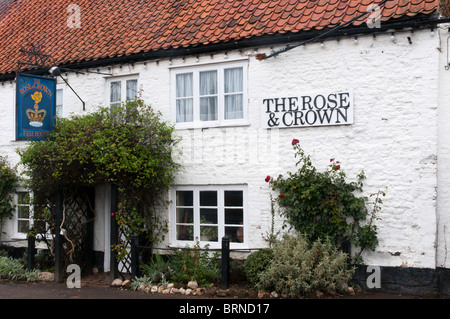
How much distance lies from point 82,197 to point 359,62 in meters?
6.94

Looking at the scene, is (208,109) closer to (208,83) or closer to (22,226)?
(208,83)

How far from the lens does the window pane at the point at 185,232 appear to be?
10797 millimetres

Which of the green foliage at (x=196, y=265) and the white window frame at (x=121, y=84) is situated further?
the white window frame at (x=121, y=84)

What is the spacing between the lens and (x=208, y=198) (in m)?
10.7

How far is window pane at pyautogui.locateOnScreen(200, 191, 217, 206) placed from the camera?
1059cm

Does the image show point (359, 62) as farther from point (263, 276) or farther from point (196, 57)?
point (263, 276)

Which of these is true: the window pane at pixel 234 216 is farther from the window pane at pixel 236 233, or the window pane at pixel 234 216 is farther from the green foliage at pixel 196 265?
the green foliage at pixel 196 265

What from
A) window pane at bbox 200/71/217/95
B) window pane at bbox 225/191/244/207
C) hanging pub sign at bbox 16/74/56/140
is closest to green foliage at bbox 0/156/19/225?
hanging pub sign at bbox 16/74/56/140

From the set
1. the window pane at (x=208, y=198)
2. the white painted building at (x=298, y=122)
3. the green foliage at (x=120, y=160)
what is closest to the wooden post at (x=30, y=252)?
the green foliage at (x=120, y=160)

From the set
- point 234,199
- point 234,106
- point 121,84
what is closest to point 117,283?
point 234,199

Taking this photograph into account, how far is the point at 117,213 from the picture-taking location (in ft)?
33.2

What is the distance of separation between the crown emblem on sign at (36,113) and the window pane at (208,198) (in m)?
3.82

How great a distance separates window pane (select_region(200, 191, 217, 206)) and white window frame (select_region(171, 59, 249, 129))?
4.73 feet

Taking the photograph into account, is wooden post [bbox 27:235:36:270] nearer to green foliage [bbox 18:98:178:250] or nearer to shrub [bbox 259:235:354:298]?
green foliage [bbox 18:98:178:250]
